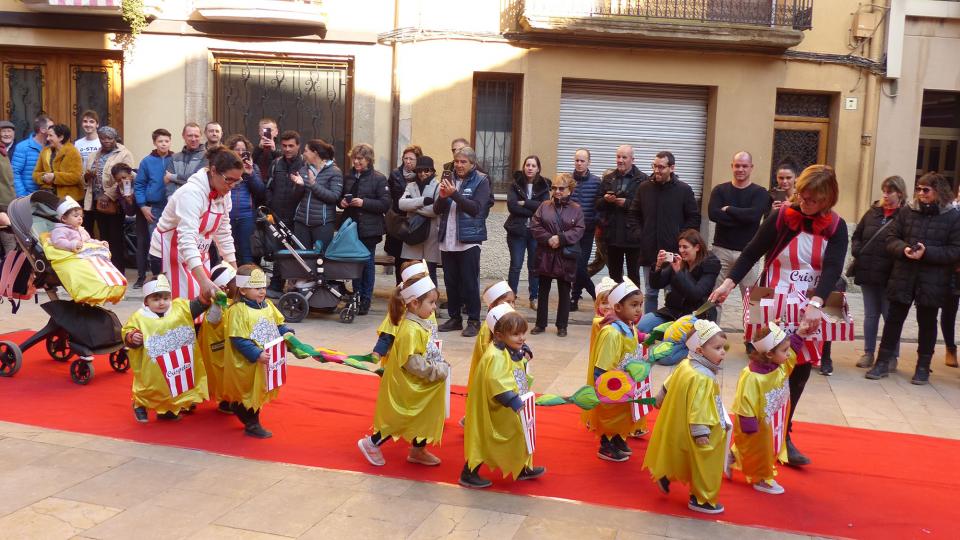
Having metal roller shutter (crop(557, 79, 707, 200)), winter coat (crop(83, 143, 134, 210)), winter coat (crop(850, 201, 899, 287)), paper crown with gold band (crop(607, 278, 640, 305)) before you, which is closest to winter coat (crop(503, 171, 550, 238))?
winter coat (crop(850, 201, 899, 287))

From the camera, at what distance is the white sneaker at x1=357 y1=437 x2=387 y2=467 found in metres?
5.68

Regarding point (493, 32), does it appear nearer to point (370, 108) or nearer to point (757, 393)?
point (370, 108)

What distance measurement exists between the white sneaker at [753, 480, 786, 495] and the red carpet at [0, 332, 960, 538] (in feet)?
A: 0.19

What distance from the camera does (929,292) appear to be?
→ 8.36 m

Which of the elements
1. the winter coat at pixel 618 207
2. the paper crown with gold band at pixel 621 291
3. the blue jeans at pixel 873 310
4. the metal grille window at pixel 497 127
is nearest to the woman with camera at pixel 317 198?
the winter coat at pixel 618 207

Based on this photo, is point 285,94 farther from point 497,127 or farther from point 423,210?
point 423,210

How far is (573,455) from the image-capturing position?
19.7ft

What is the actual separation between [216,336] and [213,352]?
0.36 feet

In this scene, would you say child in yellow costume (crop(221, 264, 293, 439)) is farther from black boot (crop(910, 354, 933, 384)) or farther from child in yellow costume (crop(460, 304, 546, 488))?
black boot (crop(910, 354, 933, 384))

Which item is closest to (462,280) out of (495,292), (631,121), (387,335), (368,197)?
(368,197)

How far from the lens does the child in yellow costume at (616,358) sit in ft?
19.4

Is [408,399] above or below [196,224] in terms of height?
below

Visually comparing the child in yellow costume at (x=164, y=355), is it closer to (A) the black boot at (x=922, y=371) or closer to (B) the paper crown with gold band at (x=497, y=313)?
(B) the paper crown with gold band at (x=497, y=313)

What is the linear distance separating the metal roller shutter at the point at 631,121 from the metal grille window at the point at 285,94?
136 inches
